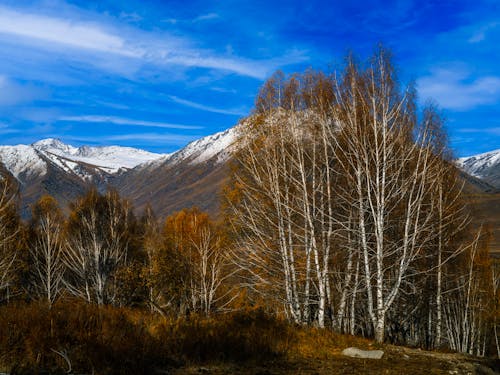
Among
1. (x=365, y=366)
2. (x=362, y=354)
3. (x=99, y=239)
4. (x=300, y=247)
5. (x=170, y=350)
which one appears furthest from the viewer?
(x=99, y=239)

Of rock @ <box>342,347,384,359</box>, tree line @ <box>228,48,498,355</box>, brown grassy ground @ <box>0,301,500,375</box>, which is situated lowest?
rock @ <box>342,347,384,359</box>

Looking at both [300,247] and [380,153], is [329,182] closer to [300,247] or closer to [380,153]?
[380,153]

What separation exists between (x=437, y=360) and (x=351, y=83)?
9544 millimetres

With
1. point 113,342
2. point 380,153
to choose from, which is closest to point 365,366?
point 113,342

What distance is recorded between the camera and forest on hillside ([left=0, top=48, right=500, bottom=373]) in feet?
25.4

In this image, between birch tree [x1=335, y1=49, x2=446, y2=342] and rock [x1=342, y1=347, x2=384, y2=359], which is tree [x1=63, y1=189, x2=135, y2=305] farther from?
rock [x1=342, y1=347, x2=384, y2=359]

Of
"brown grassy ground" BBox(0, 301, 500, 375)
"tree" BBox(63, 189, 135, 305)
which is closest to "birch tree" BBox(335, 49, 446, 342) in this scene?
"brown grassy ground" BBox(0, 301, 500, 375)

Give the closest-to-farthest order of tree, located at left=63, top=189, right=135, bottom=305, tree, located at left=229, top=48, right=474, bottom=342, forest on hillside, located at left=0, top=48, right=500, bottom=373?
forest on hillside, located at left=0, top=48, right=500, bottom=373 → tree, located at left=229, top=48, right=474, bottom=342 → tree, located at left=63, top=189, right=135, bottom=305

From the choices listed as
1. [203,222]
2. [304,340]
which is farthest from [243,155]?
[203,222]

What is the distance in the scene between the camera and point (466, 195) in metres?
24.0

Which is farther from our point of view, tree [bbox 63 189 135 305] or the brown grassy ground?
tree [bbox 63 189 135 305]

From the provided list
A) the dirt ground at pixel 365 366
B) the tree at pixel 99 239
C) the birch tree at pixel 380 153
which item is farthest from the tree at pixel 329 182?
the tree at pixel 99 239

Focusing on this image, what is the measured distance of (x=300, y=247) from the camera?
19406mm

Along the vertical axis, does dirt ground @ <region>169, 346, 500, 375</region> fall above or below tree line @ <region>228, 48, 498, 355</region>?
below
